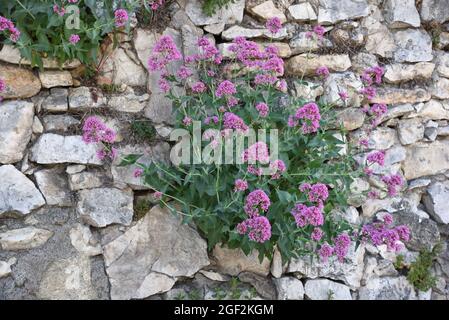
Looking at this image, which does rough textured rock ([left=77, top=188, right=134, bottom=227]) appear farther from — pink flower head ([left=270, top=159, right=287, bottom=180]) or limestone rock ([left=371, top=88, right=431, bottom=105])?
limestone rock ([left=371, top=88, right=431, bottom=105])

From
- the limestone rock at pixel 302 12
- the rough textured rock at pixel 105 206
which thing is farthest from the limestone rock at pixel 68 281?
the limestone rock at pixel 302 12

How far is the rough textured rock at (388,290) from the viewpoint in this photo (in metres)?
3.22

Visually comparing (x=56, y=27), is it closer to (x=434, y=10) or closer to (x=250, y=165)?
(x=250, y=165)

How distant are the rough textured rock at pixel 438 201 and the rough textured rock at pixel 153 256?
1.67m

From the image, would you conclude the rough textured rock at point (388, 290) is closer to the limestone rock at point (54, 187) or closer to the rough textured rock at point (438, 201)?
the rough textured rock at point (438, 201)

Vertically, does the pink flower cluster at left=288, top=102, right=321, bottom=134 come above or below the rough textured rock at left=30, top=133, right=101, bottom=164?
→ above

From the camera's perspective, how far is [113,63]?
299 cm

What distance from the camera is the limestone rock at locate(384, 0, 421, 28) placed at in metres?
3.52

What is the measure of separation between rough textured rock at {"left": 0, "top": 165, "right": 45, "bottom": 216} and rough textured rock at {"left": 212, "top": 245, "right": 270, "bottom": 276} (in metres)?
1.06

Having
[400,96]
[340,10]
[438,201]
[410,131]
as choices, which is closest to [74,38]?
[340,10]

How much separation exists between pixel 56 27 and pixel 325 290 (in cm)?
219

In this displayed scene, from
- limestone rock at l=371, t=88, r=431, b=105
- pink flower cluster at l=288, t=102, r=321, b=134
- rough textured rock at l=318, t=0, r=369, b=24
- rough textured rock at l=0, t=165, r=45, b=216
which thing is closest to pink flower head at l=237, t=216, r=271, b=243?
pink flower cluster at l=288, t=102, r=321, b=134

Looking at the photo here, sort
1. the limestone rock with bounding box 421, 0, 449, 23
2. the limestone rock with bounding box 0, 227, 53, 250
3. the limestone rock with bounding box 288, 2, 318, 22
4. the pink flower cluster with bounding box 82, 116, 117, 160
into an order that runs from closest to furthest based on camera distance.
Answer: the pink flower cluster with bounding box 82, 116, 117, 160, the limestone rock with bounding box 0, 227, 53, 250, the limestone rock with bounding box 288, 2, 318, 22, the limestone rock with bounding box 421, 0, 449, 23

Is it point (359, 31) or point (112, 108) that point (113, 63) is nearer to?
point (112, 108)
